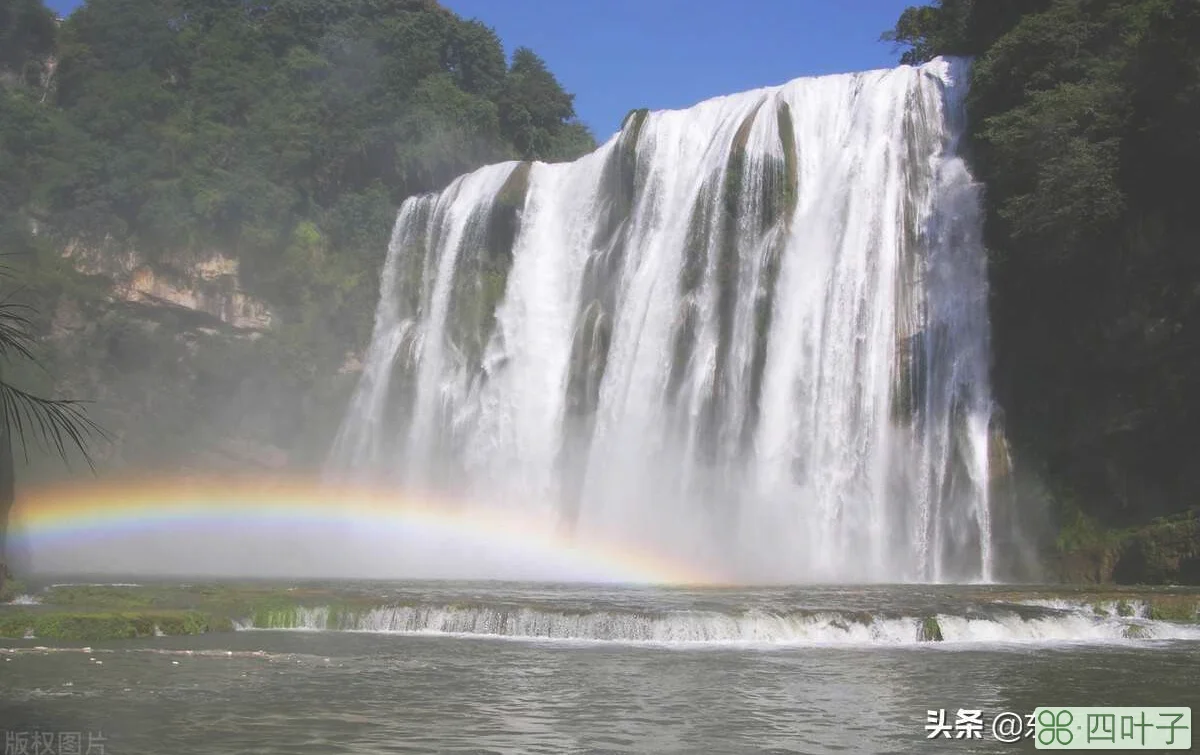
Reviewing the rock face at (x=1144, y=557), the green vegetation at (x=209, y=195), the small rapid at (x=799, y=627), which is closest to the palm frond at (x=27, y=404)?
the small rapid at (x=799, y=627)

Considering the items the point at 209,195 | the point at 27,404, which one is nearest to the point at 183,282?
the point at 209,195

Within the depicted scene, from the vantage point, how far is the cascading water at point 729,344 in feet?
102

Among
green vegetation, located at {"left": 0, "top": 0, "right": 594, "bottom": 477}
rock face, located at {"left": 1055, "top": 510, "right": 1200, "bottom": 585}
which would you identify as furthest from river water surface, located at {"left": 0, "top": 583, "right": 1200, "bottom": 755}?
green vegetation, located at {"left": 0, "top": 0, "right": 594, "bottom": 477}

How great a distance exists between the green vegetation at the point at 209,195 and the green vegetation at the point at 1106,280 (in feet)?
68.0

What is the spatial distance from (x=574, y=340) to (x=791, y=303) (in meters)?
8.80

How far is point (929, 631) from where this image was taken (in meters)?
18.5

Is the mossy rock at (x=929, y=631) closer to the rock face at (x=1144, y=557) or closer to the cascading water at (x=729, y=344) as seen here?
the rock face at (x=1144, y=557)

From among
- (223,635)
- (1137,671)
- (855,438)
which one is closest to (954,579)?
(855,438)

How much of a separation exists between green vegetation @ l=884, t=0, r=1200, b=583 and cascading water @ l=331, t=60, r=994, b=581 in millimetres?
1446

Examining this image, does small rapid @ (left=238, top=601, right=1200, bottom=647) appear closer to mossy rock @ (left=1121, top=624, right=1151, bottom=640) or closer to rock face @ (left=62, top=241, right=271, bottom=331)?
mossy rock @ (left=1121, top=624, right=1151, bottom=640)

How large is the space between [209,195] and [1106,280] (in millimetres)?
35343

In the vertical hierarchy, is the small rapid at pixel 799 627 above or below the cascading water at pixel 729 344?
below

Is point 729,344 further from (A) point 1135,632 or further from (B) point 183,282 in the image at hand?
(B) point 183,282

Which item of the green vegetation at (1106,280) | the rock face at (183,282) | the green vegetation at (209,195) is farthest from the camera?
the green vegetation at (209,195)
